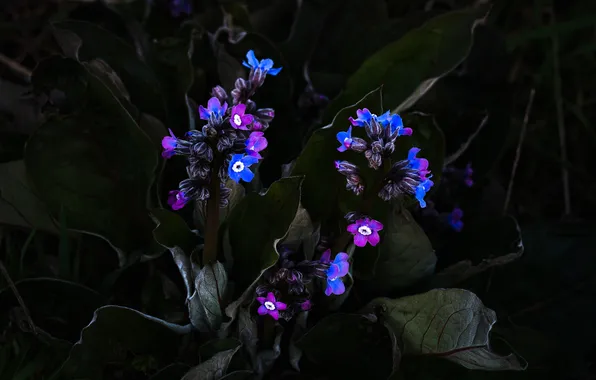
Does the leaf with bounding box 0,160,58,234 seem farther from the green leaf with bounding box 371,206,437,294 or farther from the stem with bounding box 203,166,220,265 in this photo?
the green leaf with bounding box 371,206,437,294

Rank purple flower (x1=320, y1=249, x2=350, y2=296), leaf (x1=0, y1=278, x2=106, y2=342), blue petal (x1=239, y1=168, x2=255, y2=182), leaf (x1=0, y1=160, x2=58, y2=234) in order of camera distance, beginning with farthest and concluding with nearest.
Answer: leaf (x1=0, y1=160, x2=58, y2=234) < leaf (x1=0, y1=278, x2=106, y2=342) < purple flower (x1=320, y1=249, x2=350, y2=296) < blue petal (x1=239, y1=168, x2=255, y2=182)

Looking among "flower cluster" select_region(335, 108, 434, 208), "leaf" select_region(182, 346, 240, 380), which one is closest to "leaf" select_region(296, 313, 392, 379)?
"leaf" select_region(182, 346, 240, 380)

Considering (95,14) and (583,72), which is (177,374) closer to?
(95,14)

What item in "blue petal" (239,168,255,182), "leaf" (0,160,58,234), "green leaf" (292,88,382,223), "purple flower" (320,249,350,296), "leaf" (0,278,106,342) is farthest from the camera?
"leaf" (0,160,58,234)

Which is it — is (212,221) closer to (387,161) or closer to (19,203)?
(387,161)

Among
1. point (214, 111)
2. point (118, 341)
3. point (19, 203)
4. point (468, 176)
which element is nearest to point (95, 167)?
point (19, 203)
